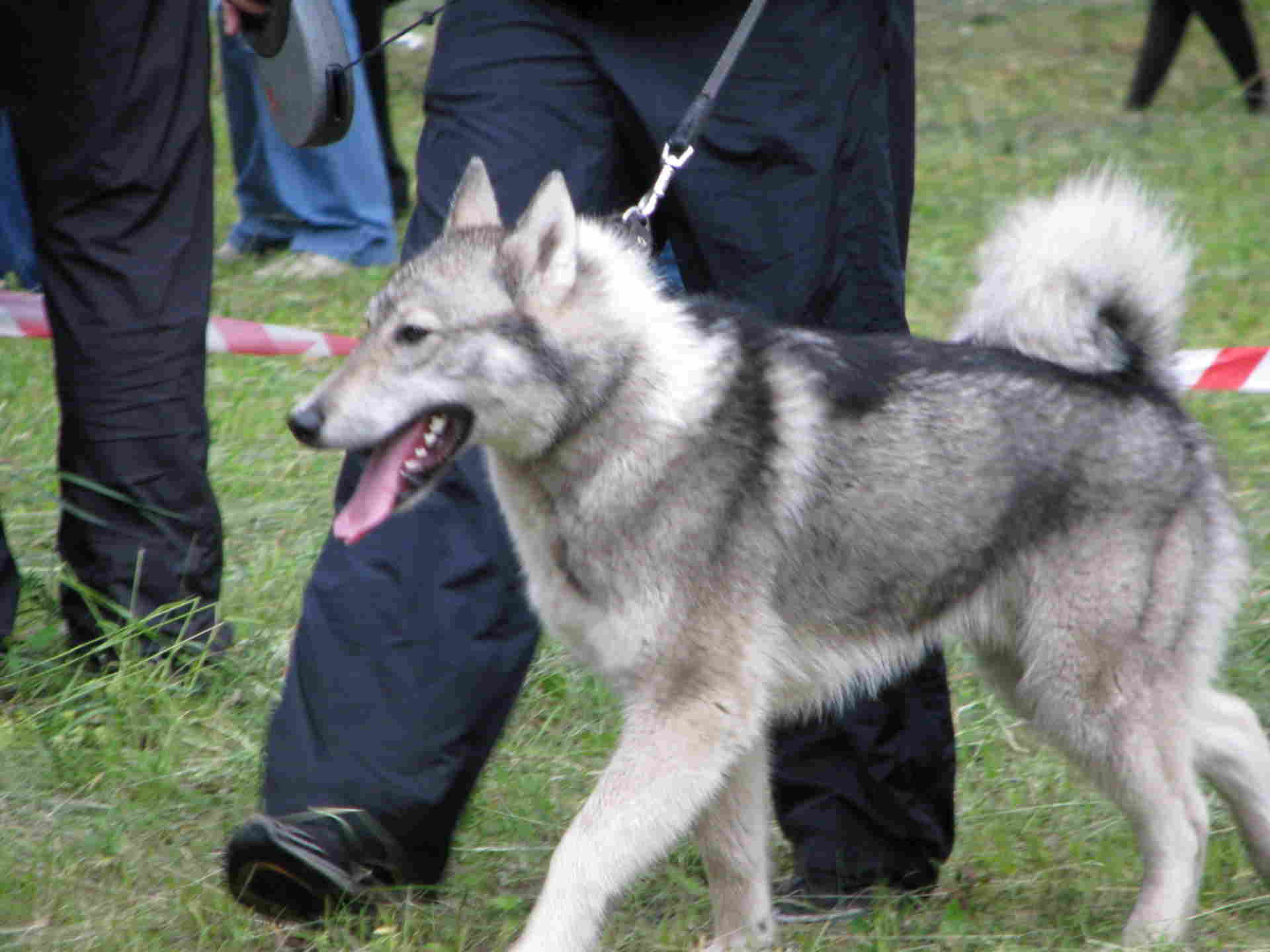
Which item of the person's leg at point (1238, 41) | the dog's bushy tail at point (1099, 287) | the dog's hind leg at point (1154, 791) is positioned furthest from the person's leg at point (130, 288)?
the person's leg at point (1238, 41)

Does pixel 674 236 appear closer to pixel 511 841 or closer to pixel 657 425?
pixel 657 425

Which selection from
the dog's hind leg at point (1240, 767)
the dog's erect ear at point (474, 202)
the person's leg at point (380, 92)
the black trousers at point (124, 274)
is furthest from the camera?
the person's leg at point (380, 92)

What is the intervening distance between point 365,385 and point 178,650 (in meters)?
1.37

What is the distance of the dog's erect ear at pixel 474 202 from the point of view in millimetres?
2576

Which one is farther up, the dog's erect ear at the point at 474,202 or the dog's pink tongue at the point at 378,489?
the dog's erect ear at the point at 474,202

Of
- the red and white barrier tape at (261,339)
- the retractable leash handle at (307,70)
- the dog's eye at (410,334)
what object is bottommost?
the red and white barrier tape at (261,339)

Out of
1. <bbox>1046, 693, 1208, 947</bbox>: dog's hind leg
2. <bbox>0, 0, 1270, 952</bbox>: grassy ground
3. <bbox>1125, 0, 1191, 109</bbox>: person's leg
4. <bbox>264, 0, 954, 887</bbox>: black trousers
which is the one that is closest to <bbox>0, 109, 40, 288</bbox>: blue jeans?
<bbox>0, 0, 1270, 952</bbox>: grassy ground

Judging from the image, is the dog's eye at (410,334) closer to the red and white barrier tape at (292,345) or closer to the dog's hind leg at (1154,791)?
the dog's hind leg at (1154,791)

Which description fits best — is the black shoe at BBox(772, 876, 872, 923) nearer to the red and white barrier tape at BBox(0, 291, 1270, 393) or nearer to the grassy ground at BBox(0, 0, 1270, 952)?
the grassy ground at BBox(0, 0, 1270, 952)

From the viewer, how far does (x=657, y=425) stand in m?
2.54

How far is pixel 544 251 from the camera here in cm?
248

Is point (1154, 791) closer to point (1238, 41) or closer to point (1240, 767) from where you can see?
point (1240, 767)

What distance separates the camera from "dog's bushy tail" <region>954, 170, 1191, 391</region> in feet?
9.23

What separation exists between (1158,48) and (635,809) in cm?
875
